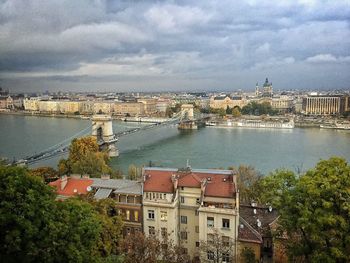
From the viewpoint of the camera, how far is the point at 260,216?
919 cm

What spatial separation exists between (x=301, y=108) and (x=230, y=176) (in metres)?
69.0

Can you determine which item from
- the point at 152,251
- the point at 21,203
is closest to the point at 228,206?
the point at 152,251

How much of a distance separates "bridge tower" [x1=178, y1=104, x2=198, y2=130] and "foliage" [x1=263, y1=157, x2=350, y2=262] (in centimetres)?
4064

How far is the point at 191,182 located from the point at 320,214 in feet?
11.6

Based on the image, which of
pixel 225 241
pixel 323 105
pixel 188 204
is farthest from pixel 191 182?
pixel 323 105

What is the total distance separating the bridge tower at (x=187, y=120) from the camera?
47.2 meters

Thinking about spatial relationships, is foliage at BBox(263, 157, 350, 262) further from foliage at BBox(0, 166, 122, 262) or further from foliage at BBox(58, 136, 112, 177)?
foliage at BBox(58, 136, 112, 177)

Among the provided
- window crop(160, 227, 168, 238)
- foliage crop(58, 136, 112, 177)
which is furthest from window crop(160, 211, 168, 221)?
foliage crop(58, 136, 112, 177)

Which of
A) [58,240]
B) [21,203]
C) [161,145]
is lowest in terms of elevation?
[161,145]

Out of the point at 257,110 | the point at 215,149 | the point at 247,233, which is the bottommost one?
the point at 215,149

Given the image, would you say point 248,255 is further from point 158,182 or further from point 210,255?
point 158,182

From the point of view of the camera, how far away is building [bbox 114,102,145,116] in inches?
2761

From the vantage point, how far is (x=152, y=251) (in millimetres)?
6301

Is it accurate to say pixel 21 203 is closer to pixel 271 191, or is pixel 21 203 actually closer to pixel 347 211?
pixel 271 191
